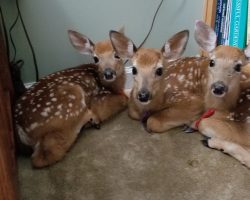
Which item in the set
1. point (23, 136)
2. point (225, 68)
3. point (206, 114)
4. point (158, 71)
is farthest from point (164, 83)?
point (23, 136)

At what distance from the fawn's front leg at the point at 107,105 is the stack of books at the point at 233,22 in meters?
0.84

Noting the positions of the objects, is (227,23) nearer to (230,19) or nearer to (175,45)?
(230,19)

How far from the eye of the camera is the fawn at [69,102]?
2.26m

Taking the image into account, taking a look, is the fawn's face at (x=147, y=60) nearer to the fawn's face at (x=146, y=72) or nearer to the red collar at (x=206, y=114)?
the fawn's face at (x=146, y=72)

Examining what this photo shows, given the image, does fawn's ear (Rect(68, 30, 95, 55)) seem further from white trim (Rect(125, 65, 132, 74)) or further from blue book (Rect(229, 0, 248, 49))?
blue book (Rect(229, 0, 248, 49))

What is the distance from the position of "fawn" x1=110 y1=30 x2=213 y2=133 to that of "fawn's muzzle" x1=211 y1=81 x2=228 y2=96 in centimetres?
22

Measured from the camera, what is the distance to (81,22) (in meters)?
2.77

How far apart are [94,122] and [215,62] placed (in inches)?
31.5

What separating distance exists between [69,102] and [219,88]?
0.83 meters

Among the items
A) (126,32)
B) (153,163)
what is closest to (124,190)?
(153,163)

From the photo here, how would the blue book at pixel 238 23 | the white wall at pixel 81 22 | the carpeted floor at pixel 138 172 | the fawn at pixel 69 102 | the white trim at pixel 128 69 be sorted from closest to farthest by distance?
the carpeted floor at pixel 138 172
the fawn at pixel 69 102
the white wall at pixel 81 22
the blue book at pixel 238 23
the white trim at pixel 128 69

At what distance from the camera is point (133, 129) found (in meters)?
2.59

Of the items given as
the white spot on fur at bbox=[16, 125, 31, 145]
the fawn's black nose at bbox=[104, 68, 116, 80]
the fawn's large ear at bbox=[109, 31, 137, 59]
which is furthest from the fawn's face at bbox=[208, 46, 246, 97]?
the white spot on fur at bbox=[16, 125, 31, 145]

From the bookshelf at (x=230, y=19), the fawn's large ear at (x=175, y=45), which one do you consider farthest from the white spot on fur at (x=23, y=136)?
the bookshelf at (x=230, y=19)
